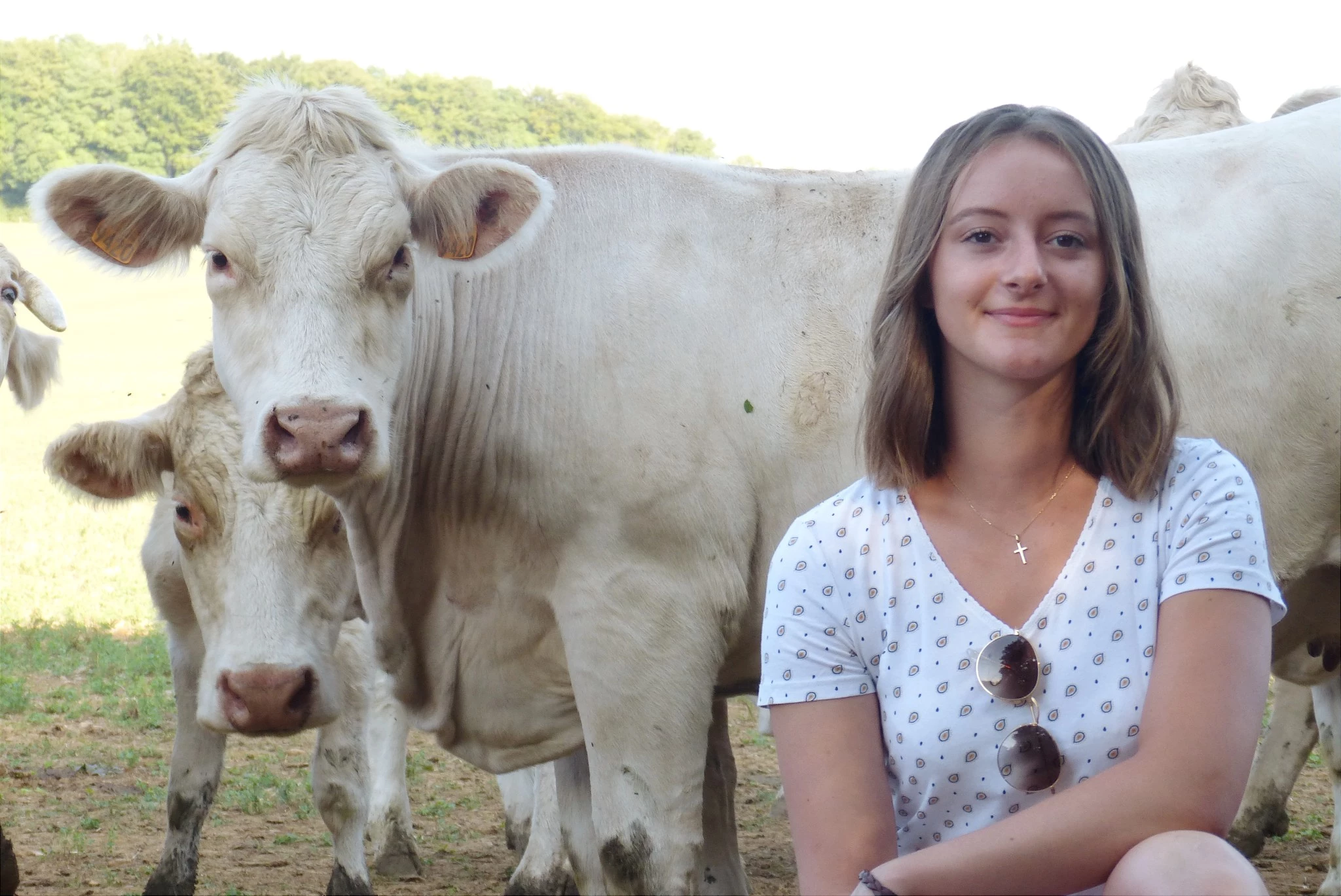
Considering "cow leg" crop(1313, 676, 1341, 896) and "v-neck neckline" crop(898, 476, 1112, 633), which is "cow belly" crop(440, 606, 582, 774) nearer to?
"v-neck neckline" crop(898, 476, 1112, 633)

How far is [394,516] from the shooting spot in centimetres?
427

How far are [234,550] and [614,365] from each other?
157 cm

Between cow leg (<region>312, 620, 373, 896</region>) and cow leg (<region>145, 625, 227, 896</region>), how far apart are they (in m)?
0.42

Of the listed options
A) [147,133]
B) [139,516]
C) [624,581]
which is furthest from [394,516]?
[147,133]

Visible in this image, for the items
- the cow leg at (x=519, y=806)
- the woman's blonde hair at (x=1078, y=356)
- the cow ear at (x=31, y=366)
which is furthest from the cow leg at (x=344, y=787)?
the cow ear at (x=31, y=366)

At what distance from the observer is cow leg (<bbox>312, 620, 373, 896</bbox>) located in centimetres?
556

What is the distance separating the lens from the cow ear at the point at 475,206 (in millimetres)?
3904

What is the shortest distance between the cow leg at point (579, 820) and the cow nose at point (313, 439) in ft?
5.39

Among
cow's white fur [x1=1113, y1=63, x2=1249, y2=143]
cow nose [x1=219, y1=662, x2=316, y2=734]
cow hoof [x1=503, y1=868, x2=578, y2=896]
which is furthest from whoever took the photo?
cow's white fur [x1=1113, y1=63, x2=1249, y2=143]

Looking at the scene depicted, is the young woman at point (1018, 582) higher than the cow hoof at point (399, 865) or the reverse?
higher

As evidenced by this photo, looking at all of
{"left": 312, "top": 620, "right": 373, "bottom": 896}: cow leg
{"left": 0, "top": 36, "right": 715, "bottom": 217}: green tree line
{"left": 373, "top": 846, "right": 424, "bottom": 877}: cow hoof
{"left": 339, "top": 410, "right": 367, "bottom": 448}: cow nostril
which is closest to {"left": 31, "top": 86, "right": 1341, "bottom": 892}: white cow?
{"left": 339, "top": 410, "right": 367, "bottom": 448}: cow nostril

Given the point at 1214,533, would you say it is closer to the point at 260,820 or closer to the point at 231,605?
the point at 231,605

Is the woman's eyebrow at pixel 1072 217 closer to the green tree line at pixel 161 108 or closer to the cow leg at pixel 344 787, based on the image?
the cow leg at pixel 344 787

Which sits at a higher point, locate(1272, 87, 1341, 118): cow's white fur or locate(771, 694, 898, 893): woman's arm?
locate(1272, 87, 1341, 118): cow's white fur
